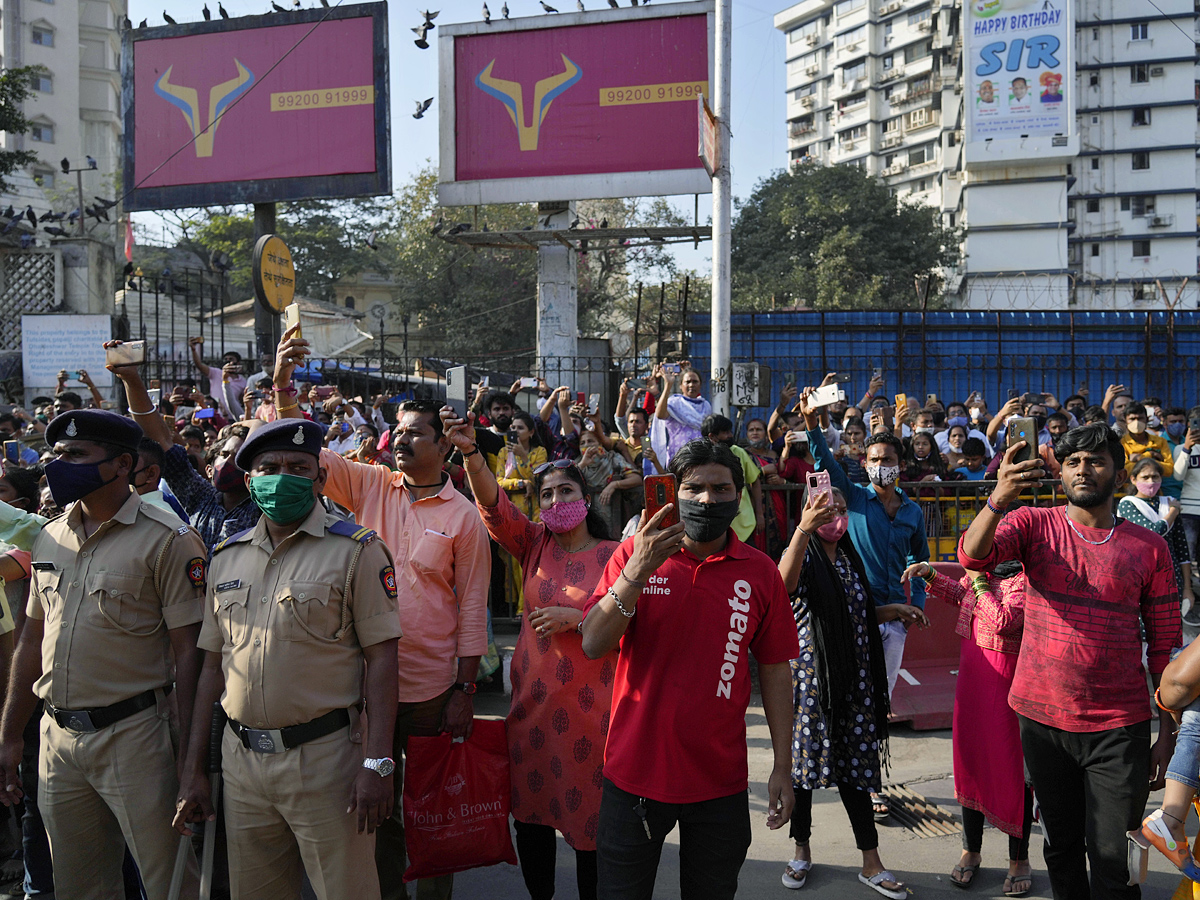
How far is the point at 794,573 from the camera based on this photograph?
3.46m

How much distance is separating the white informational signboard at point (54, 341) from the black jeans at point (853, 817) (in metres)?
15.1

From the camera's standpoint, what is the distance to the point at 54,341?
1579 cm

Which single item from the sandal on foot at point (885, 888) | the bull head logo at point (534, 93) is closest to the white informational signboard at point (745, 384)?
the sandal on foot at point (885, 888)

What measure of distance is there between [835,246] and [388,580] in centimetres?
3480

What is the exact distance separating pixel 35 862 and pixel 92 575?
1700mm

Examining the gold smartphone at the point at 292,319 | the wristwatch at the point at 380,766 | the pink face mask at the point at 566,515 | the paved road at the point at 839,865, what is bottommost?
the paved road at the point at 839,865

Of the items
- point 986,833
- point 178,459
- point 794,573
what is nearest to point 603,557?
point 794,573

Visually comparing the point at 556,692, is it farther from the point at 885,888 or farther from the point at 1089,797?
the point at 1089,797

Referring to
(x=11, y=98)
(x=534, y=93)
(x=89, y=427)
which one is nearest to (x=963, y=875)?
(x=89, y=427)

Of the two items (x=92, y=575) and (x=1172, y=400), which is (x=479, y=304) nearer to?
(x=1172, y=400)

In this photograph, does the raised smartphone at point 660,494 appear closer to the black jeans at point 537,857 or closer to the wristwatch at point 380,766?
the wristwatch at point 380,766

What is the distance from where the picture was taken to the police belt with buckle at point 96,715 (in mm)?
3084

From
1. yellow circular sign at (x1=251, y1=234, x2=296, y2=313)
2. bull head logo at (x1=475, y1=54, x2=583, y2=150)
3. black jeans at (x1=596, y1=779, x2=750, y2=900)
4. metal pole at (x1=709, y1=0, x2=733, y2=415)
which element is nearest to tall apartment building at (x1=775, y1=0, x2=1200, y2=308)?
bull head logo at (x1=475, y1=54, x2=583, y2=150)

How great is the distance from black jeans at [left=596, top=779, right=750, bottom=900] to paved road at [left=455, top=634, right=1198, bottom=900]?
1.32 meters
